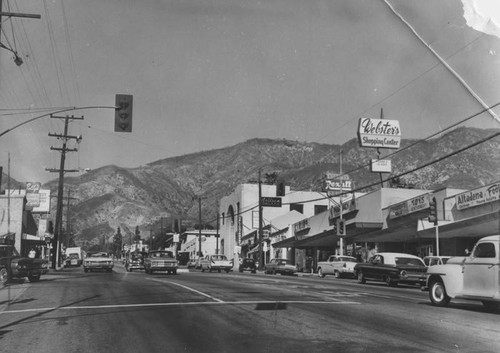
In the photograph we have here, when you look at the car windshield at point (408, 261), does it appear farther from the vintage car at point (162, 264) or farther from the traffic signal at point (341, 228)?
the vintage car at point (162, 264)

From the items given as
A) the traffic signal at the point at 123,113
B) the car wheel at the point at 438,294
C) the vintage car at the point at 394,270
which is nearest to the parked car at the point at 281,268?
the vintage car at the point at 394,270

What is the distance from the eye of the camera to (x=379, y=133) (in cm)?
5169

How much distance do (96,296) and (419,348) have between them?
11.5m

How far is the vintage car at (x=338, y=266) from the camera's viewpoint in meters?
35.8

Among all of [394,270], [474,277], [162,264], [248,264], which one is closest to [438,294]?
[474,277]

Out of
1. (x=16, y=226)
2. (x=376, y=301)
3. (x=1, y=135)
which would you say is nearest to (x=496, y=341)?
(x=376, y=301)

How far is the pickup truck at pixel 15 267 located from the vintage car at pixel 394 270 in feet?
54.3

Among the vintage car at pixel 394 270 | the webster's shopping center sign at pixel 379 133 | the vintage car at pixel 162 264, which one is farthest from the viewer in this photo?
the webster's shopping center sign at pixel 379 133

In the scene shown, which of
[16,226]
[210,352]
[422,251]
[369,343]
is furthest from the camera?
[16,226]

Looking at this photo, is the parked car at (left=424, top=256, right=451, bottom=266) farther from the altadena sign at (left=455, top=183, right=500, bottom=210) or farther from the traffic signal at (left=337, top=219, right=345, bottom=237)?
the traffic signal at (left=337, top=219, right=345, bottom=237)

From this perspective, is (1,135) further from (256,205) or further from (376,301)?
(256,205)

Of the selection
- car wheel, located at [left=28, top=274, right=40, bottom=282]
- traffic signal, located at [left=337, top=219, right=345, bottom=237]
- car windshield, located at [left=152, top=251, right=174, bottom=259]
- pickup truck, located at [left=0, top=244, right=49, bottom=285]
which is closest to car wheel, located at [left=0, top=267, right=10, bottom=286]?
pickup truck, located at [left=0, top=244, right=49, bottom=285]

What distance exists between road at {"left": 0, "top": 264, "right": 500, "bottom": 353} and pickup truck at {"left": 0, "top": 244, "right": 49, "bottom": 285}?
408 inches

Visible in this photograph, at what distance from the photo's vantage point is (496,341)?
8.52 meters
